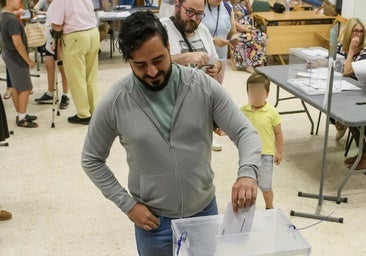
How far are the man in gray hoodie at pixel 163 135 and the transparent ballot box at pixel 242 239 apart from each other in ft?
0.29

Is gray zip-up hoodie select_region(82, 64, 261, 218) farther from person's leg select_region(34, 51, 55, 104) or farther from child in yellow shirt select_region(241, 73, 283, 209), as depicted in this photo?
person's leg select_region(34, 51, 55, 104)

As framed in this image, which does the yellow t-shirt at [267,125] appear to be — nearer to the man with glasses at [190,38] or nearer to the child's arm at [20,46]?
the man with glasses at [190,38]

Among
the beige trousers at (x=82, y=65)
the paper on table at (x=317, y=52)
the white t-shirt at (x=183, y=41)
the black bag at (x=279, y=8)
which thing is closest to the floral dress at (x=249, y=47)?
the black bag at (x=279, y=8)

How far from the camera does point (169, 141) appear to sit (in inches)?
67.6

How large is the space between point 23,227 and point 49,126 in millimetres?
1948

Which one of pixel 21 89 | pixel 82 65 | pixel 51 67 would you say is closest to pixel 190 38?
pixel 82 65

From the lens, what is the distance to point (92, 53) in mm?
5172

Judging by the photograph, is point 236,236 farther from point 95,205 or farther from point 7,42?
point 7,42

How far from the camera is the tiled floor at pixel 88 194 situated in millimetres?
3326

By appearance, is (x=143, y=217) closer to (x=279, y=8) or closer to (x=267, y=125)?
(x=267, y=125)

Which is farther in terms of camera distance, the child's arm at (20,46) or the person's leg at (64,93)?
the person's leg at (64,93)

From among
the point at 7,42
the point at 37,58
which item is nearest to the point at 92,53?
the point at 7,42

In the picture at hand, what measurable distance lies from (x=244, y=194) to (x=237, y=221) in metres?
0.12

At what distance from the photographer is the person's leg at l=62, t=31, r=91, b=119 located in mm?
4965
